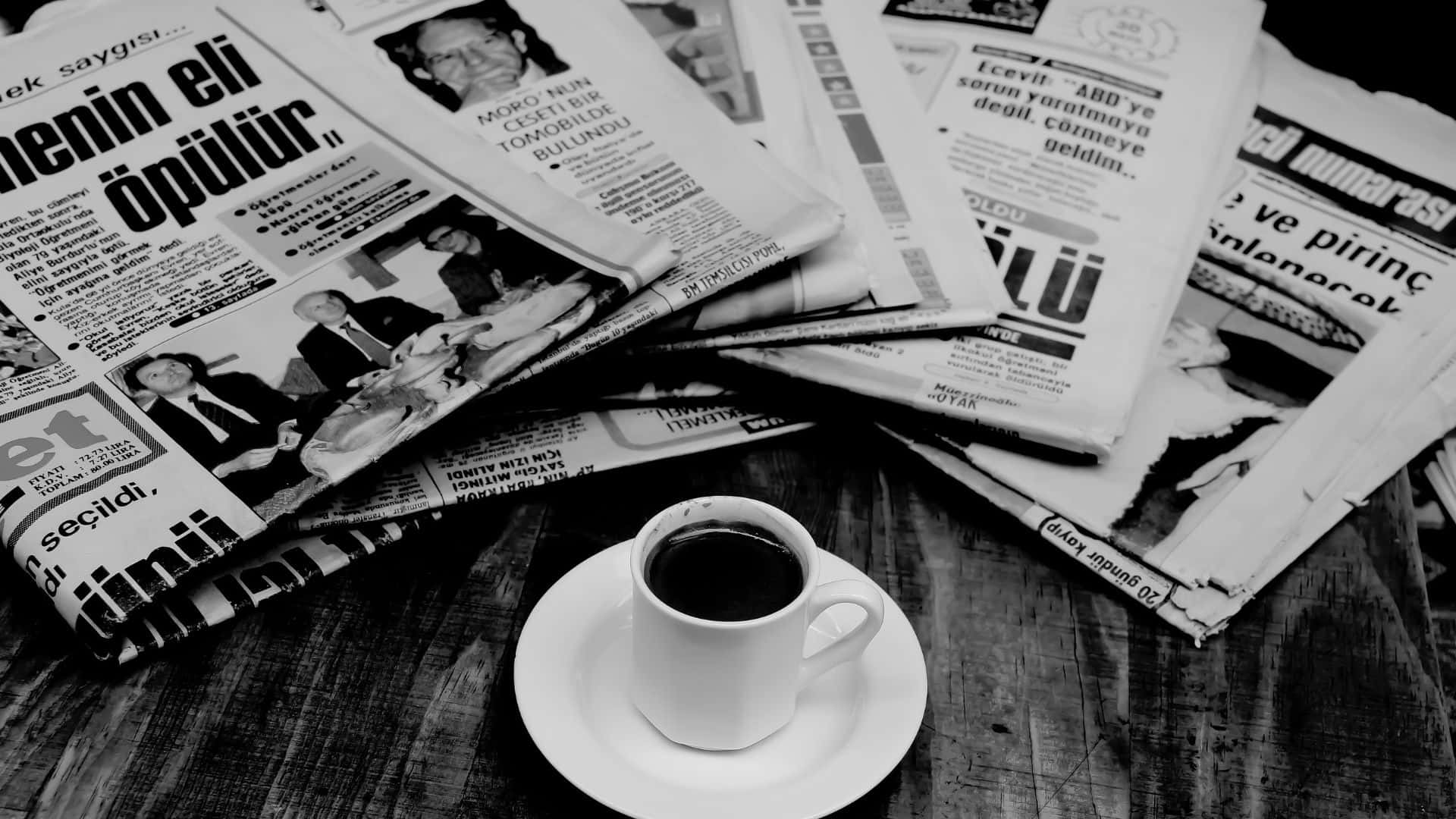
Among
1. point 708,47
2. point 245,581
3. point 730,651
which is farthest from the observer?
point 708,47

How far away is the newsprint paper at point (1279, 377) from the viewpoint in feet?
1.86

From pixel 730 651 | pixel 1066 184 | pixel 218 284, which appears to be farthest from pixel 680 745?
pixel 1066 184

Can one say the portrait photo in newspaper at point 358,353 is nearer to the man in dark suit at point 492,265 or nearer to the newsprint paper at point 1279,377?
the man in dark suit at point 492,265

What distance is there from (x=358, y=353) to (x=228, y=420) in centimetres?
7

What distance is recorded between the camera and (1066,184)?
0.74 metres

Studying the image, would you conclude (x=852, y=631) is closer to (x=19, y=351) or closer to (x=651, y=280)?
(x=651, y=280)

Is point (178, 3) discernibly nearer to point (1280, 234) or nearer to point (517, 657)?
point (517, 657)

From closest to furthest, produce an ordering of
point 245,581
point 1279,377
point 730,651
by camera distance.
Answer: point 730,651
point 245,581
point 1279,377

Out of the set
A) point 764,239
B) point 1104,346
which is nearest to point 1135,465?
point 1104,346

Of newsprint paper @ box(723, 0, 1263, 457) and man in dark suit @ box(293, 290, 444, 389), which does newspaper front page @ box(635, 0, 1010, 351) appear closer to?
newsprint paper @ box(723, 0, 1263, 457)

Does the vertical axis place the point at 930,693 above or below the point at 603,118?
below

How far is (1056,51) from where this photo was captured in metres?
0.83

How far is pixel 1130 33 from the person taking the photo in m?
0.84

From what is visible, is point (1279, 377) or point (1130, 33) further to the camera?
point (1130, 33)
